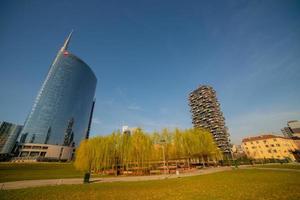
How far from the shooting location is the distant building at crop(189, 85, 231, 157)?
117 metres

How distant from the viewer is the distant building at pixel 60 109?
11275 centimetres

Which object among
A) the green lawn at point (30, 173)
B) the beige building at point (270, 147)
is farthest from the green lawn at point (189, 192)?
the beige building at point (270, 147)

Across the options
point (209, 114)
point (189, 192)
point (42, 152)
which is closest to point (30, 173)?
point (189, 192)

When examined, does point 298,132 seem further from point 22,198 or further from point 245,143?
point 22,198

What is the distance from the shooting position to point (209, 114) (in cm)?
12500

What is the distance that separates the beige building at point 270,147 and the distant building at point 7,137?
16989cm

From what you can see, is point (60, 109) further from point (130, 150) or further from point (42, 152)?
point (130, 150)

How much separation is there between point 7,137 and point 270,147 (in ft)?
627

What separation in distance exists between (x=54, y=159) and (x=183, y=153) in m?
113

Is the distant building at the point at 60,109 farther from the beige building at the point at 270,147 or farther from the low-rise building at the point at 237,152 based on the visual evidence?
the low-rise building at the point at 237,152

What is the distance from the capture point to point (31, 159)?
98375 millimetres

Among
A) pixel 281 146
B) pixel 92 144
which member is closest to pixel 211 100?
pixel 281 146

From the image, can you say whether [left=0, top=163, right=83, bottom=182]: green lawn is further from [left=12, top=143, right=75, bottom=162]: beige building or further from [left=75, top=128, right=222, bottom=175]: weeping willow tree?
[left=12, top=143, right=75, bottom=162]: beige building

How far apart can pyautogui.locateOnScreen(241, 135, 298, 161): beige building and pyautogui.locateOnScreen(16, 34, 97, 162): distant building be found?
14538 cm
